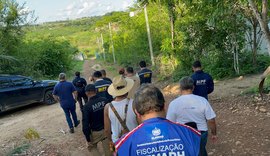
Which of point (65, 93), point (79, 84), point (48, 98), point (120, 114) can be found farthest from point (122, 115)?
point (48, 98)

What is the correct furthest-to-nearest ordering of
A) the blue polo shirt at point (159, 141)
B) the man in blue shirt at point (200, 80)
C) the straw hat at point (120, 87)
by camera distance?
the man in blue shirt at point (200, 80)
the straw hat at point (120, 87)
the blue polo shirt at point (159, 141)

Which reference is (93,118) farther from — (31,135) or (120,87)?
(31,135)

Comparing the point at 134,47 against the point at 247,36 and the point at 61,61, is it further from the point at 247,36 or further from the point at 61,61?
the point at 247,36

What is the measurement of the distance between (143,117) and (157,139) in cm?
25

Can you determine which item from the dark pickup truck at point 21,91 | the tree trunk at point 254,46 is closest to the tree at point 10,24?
the dark pickup truck at point 21,91

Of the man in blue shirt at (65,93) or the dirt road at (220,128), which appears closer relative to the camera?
the dirt road at (220,128)

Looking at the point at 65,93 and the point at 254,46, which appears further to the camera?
the point at 254,46

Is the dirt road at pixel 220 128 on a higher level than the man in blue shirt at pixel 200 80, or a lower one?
lower

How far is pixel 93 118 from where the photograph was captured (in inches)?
199

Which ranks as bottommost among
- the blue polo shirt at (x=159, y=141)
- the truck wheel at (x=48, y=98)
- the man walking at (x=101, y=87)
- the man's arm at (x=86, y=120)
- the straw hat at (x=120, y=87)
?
the truck wheel at (x=48, y=98)

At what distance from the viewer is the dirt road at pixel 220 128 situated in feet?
19.6

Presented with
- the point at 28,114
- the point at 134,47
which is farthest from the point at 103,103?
the point at 134,47

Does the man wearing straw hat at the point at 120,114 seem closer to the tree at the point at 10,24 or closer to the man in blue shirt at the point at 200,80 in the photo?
the man in blue shirt at the point at 200,80

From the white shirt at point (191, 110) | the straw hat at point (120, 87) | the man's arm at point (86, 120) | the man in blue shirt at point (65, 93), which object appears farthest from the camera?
the man in blue shirt at point (65, 93)
